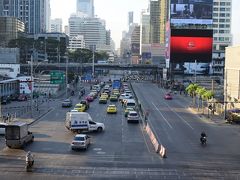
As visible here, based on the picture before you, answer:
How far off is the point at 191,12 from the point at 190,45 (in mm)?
25272

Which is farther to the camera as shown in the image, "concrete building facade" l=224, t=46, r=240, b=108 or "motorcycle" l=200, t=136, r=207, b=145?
"concrete building facade" l=224, t=46, r=240, b=108

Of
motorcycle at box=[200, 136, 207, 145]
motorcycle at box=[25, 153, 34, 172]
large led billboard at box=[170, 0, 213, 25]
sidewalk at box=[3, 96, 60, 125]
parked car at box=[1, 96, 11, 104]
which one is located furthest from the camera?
large led billboard at box=[170, 0, 213, 25]

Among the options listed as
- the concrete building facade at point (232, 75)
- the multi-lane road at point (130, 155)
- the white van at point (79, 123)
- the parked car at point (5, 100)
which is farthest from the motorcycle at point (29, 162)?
the parked car at point (5, 100)

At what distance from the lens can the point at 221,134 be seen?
46375 mm

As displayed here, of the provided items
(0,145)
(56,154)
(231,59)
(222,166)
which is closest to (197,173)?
(222,166)

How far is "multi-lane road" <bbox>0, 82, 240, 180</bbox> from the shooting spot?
2806 cm

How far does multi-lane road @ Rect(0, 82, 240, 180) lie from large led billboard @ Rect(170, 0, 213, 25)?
111135 mm

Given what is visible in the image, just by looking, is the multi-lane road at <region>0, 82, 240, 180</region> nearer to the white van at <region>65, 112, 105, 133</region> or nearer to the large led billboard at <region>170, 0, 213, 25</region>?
the white van at <region>65, 112, 105, 133</region>

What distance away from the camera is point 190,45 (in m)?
140

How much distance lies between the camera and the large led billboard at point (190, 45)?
140500 millimetres

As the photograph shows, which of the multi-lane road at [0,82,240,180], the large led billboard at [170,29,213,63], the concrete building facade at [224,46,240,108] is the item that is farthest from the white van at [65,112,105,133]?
the large led billboard at [170,29,213,63]

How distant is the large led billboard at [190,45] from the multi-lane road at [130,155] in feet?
292

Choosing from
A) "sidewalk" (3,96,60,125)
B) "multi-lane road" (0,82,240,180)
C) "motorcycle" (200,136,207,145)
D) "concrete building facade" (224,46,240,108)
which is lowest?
"multi-lane road" (0,82,240,180)

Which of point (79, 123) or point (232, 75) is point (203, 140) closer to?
point (79, 123)
